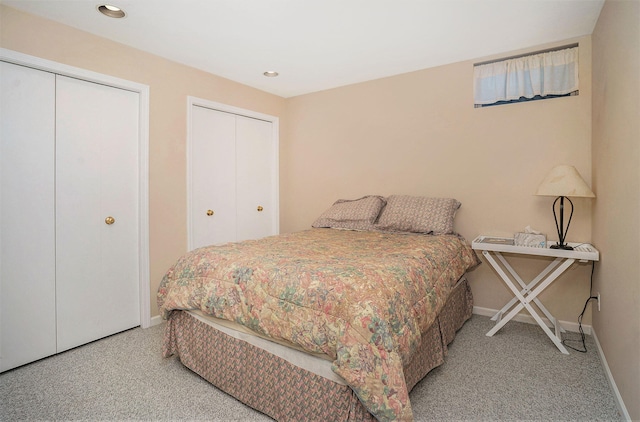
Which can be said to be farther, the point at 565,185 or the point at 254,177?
the point at 254,177

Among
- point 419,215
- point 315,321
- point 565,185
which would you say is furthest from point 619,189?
point 315,321

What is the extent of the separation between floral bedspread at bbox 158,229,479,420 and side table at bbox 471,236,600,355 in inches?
16.4

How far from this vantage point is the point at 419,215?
9.69ft

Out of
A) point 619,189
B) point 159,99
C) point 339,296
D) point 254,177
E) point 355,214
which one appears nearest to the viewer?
point 339,296

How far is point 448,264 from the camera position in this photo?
7.59 feet

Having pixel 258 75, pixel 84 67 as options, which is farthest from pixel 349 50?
pixel 84 67

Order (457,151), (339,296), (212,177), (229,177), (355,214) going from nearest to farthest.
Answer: (339,296)
(457,151)
(355,214)
(212,177)
(229,177)

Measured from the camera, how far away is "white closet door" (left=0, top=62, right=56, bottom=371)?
216 centimetres

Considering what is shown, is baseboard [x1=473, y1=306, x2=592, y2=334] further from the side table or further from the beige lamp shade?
the beige lamp shade

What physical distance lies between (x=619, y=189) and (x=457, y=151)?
57.0 inches

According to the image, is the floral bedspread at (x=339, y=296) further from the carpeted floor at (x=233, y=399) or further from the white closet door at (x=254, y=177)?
the white closet door at (x=254, y=177)

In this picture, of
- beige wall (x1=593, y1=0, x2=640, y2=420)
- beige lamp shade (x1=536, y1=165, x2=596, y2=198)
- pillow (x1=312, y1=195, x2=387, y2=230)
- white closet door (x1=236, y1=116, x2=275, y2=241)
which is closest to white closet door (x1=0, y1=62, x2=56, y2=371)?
white closet door (x1=236, y1=116, x2=275, y2=241)

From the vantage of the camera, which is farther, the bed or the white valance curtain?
the white valance curtain

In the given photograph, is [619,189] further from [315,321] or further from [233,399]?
[233,399]
